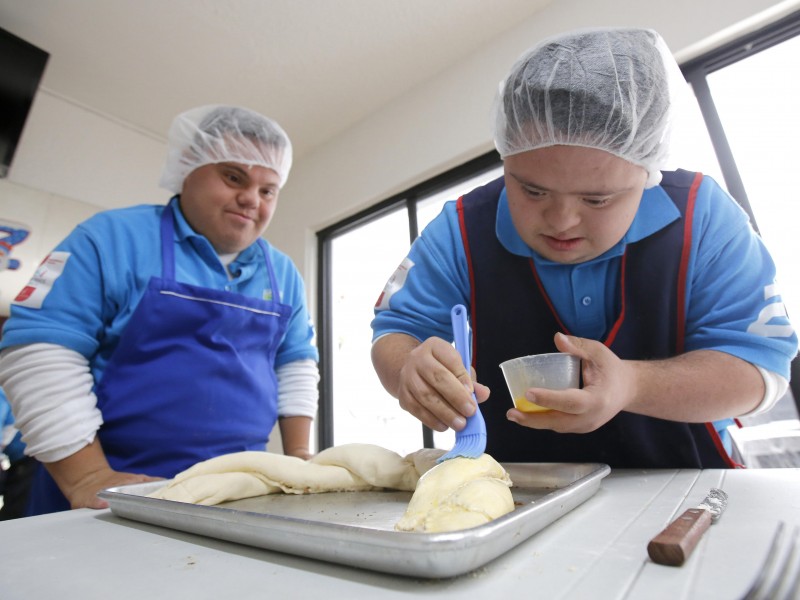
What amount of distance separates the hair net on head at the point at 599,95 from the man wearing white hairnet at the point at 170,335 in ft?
2.79

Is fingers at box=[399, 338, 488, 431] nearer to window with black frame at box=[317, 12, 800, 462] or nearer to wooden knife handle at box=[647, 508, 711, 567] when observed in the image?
wooden knife handle at box=[647, 508, 711, 567]

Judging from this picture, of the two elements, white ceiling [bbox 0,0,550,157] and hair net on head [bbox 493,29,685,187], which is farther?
white ceiling [bbox 0,0,550,157]

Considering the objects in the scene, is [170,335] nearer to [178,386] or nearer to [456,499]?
[178,386]

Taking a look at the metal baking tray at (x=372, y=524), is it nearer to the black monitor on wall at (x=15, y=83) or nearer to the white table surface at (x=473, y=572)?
the white table surface at (x=473, y=572)

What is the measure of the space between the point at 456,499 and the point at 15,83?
2773 mm

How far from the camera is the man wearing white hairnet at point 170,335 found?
0.91 metres

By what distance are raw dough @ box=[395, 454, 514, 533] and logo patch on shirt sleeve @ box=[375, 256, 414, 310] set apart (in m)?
0.50

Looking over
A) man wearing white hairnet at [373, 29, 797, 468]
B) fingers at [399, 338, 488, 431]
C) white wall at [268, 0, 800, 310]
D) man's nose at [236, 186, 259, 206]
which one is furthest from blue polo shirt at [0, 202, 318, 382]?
white wall at [268, 0, 800, 310]

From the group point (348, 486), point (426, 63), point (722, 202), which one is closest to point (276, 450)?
point (348, 486)

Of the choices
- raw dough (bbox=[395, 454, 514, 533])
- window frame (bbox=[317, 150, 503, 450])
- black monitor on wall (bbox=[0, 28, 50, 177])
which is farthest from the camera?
window frame (bbox=[317, 150, 503, 450])

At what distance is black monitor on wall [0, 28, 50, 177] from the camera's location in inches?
81.4

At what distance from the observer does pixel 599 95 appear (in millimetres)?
743

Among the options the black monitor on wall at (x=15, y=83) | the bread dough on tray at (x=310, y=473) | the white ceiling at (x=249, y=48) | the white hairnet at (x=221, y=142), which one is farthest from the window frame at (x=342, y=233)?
the black monitor on wall at (x=15, y=83)

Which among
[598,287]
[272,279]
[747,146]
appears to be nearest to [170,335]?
[272,279]
